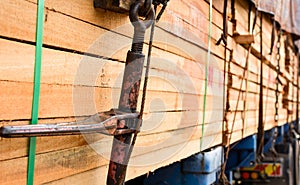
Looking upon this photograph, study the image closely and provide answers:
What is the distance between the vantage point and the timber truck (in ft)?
4.11

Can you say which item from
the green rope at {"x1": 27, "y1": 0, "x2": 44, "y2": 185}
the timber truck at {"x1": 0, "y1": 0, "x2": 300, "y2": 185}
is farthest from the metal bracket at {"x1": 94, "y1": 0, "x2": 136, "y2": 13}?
the green rope at {"x1": 27, "y1": 0, "x2": 44, "y2": 185}

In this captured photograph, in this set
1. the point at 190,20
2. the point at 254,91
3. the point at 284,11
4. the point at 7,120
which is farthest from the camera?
the point at 284,11

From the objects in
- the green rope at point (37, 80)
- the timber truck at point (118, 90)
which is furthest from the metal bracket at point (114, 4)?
the green rope at point (37, 80)

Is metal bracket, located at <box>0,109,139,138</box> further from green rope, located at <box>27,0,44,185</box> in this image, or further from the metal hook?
the metal hook

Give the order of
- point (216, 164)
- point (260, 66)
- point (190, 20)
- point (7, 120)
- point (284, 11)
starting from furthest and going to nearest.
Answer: point (284, 11)
point (260, 66)
point (216, 164)
point (190, 20)
point (7, 120)

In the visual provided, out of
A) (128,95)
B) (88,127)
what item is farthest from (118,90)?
(88,127)

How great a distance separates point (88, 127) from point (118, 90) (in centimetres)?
45

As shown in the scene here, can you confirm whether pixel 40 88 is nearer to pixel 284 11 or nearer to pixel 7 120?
pixel 7 120

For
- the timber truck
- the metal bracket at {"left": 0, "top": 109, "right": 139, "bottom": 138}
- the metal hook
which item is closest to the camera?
the metal bracket at {"left": 0, "top": 109, "right": 139, "bottom": 138}

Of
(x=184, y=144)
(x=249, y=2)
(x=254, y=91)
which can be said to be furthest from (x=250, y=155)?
(x=184, y=144)

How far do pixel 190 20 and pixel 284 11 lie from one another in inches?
132

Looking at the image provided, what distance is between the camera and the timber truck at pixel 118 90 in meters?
1.25

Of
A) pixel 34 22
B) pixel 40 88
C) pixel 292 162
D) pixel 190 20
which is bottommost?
pixel 292 162

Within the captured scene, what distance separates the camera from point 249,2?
416 centimetres
